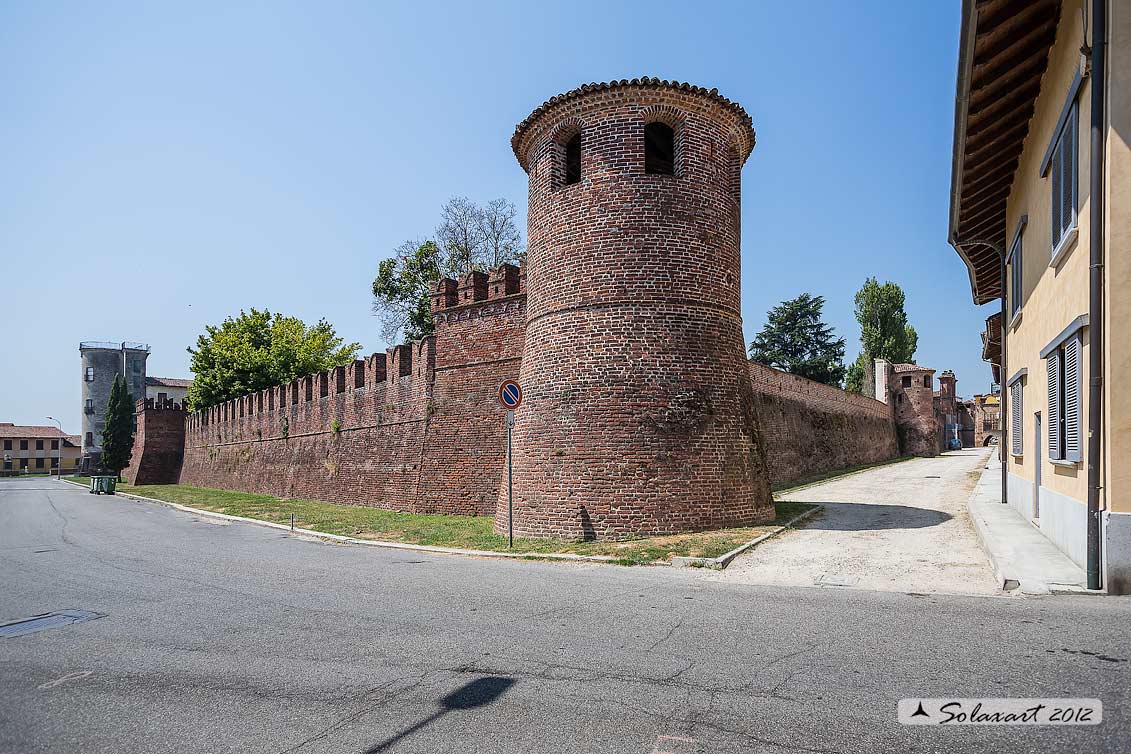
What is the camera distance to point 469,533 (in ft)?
→ 44.3

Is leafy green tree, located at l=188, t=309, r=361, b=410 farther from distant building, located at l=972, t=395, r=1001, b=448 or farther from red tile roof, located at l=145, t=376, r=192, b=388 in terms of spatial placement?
distant building, located at l=972, t=395, r=1001, b=448

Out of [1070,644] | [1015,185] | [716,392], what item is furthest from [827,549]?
[1015,185]

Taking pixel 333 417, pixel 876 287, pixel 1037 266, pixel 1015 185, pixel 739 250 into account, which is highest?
pixel 876 287

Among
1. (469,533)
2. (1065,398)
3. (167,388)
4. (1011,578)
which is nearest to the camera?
(1011,578)

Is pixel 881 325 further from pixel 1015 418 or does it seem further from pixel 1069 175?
pixel 1069 175

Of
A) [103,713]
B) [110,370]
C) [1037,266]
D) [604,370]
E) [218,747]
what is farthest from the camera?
[110,370]

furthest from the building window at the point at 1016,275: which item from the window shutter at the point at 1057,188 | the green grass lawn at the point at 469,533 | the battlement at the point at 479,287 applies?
the battlement at the point at 479,287

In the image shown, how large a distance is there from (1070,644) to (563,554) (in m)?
6.58

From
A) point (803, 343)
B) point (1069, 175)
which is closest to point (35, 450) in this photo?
point (803, 343)

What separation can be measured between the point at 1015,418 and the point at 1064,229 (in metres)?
6.57

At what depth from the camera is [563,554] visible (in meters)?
10.5

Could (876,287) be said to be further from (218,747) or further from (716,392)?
(218,747)

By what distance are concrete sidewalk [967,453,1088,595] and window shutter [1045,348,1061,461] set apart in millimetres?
1236

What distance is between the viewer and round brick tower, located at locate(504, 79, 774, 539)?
472 inches
